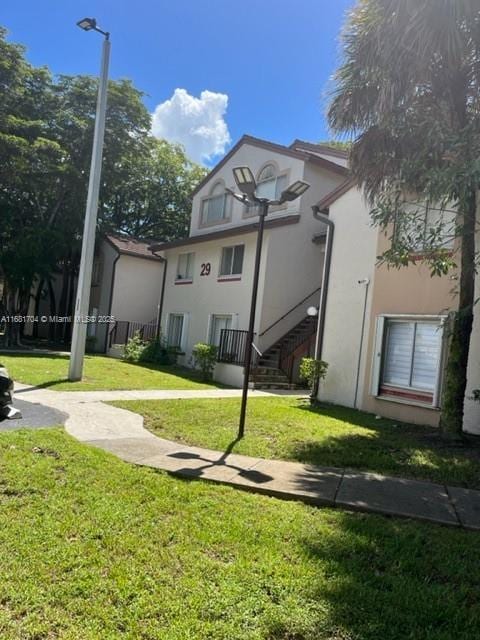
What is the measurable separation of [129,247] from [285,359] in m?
12.8

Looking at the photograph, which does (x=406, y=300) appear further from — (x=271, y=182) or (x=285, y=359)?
(x=271, y=182)

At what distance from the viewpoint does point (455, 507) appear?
4.83 m

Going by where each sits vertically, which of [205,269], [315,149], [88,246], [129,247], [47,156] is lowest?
[88,246]

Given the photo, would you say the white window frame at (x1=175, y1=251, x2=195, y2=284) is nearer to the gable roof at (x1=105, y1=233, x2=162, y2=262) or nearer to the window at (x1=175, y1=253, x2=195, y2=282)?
the window at (x1=175, y1=253, x2=195, y2=282)

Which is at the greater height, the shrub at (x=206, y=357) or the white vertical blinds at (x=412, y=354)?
the white vertical blinds at (x=412, y=354)

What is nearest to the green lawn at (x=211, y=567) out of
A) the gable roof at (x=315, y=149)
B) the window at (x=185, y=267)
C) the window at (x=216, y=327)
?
the window at (x=216, y=327)

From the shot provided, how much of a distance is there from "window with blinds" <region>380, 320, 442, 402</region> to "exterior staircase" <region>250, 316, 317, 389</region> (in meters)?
4.50

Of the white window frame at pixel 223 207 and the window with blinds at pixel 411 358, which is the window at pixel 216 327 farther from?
the window with blinds at pixel 411 358

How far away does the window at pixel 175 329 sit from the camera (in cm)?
2120

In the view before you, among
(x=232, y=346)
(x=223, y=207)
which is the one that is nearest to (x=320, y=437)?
(x=232, y=346)

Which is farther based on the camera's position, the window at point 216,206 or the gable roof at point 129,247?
the gable roof at point 129,247

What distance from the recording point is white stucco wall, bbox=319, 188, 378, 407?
38.2 ft

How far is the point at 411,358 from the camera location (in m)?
10.4

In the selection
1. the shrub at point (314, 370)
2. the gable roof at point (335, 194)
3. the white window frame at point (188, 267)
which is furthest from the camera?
the white window frame at point (188, 267)
